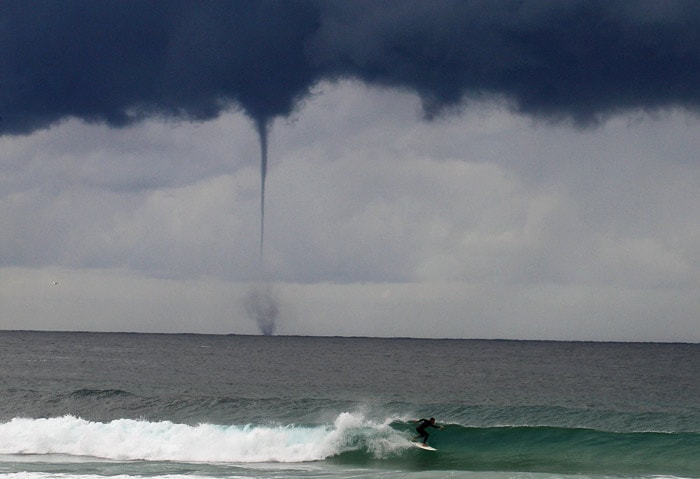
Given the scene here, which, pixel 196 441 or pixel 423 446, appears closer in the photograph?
pixel 196 441

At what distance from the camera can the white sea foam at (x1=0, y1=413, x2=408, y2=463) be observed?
33406mm

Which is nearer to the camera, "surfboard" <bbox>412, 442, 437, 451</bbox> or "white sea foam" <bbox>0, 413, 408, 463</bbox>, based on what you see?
"white sea foam" <bbox>0, 413, 408, 463</bbox>

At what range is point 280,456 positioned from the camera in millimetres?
33156

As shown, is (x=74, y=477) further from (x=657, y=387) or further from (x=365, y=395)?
(x=657, y=387)

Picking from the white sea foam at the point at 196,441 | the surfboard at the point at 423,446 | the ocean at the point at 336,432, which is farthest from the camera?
the surfboard at the point at 423,446

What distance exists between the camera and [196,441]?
3409cm

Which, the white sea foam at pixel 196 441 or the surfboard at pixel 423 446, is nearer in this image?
the white sea foam at pixel 196 441

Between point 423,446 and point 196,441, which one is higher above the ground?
point 196,441

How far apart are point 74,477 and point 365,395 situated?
37505 millimetres

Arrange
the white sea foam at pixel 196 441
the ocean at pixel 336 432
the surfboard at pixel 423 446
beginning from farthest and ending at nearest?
the surfboard at pixel 423 446
the white sea foam at pixel 196 441
the ocean at pixel 336 432

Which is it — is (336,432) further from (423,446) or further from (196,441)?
(196,441)

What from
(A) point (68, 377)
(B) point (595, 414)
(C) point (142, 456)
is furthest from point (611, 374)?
(C) point (142, 456)

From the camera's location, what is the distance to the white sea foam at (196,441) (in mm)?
33406

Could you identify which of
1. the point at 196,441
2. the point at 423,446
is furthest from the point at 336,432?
the point at 196,441
